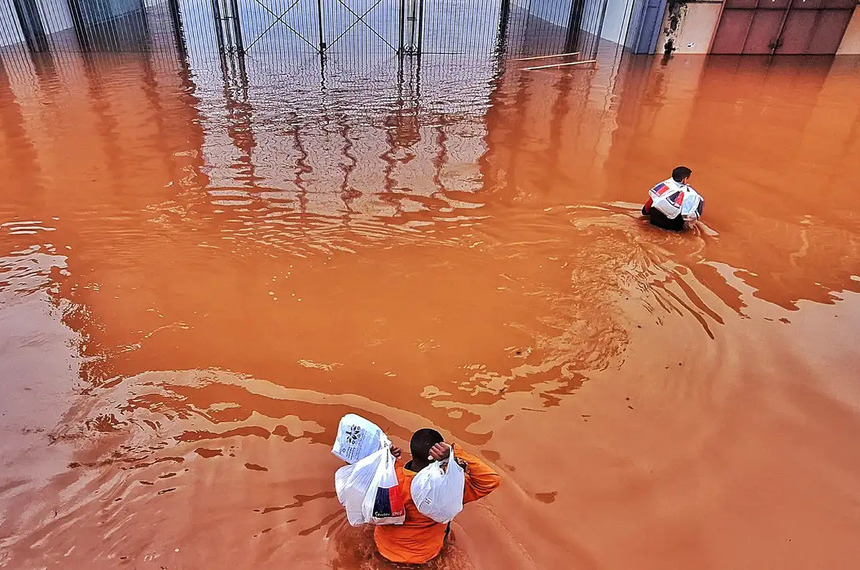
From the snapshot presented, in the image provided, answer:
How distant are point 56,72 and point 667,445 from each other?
1514 cm

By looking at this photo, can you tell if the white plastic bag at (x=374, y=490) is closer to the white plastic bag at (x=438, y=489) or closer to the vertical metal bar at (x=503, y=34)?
the white plastic bag at (x=438, y=489)

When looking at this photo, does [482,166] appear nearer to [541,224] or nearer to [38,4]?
[541,224]

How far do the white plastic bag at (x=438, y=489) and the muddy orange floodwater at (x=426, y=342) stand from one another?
678 millimetres

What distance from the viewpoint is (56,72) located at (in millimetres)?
12758

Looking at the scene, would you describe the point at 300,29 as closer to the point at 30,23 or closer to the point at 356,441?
the point at 30,23

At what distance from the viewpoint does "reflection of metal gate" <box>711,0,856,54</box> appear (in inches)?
634

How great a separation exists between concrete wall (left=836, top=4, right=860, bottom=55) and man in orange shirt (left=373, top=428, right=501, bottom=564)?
67.0 ft

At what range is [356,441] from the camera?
2.80 meters

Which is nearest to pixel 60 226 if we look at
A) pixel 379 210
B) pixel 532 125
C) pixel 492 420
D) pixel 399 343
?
pixel 379 210

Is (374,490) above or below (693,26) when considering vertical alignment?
below

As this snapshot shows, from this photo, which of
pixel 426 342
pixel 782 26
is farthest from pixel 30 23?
pixel 782 26

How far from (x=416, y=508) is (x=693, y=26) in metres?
18.3

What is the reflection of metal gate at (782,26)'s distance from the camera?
16.1m

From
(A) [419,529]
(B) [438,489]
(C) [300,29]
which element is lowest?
(A) [419,529]
